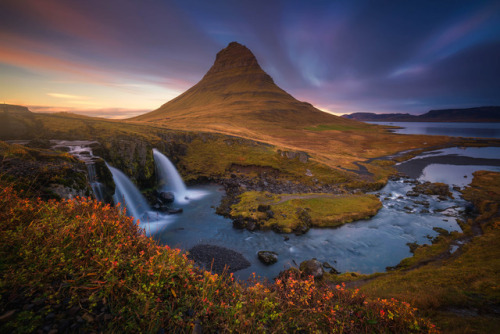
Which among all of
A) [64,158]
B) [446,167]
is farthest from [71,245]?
[446,167]

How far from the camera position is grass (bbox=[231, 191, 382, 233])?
82.8ft

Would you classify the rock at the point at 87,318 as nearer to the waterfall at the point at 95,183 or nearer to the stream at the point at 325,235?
the stream at the point at 325,235

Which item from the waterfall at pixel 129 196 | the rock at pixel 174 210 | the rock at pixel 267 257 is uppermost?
the waterfall at pixel 129 196

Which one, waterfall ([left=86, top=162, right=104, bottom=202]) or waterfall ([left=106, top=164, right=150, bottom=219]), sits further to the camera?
waterfall ([left=106, top=164, right=150, bottom=219])

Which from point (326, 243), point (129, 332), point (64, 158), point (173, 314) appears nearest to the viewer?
point (129, 332)

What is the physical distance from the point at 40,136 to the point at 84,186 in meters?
31.7

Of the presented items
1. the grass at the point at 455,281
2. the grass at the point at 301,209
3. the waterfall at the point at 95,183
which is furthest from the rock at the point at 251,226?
the waterfall at the point at 95,183

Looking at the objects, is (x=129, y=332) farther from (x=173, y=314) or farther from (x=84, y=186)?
(x=84, y=186)

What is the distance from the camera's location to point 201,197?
113 feet

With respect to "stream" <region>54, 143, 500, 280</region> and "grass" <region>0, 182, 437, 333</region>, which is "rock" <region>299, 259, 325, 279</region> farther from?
"grass" <region>0, 182, 437, 333</region>

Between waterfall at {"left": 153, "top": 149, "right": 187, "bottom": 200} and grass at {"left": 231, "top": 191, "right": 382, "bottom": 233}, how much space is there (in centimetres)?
1248

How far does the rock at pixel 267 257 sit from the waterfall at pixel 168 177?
19.9 metres

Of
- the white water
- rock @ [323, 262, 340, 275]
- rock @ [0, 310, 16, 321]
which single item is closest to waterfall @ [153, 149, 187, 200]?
the white water

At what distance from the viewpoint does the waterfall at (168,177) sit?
36.2 m
